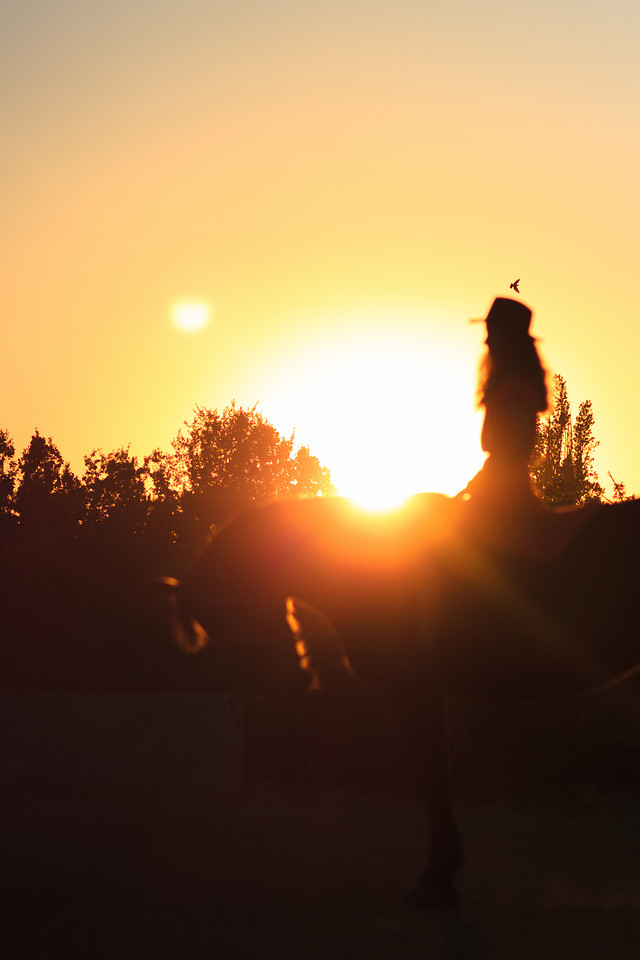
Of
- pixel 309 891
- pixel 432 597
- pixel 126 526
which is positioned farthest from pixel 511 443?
pixel 126 526

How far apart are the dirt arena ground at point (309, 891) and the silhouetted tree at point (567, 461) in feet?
68.4

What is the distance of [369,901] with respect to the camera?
155 inches

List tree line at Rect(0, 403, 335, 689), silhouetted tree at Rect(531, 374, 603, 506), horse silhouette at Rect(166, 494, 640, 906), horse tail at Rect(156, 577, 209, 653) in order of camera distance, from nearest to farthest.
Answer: horse silhouette at Rect(166, 494, 640, 906) → horse tail at Rect(156, 577, 209, 653) → tree line at Rect(0, 403, 335, 689) → silhouetted tree at Rect(531, 374, 603, 506)

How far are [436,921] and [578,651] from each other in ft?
4.81

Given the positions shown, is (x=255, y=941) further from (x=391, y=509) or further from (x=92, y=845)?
(x=92, y=845)

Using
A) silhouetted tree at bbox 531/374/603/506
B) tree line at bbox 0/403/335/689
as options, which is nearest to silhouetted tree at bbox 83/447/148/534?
tree line at bbox 0/403/335/689

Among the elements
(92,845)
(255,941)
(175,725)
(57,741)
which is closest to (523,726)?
(175,725)

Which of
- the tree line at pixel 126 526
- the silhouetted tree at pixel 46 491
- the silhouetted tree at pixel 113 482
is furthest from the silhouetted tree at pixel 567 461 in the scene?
the silhouetted tree at pixel 113 482

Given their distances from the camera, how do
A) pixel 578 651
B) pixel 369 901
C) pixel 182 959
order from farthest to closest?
pixel 578 651, pixel 369 901, pixel 182 959

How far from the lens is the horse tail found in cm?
438

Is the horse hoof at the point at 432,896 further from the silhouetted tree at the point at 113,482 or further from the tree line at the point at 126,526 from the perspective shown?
the silhouetted tree at the point at 113,482

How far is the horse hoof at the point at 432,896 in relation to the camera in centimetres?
374

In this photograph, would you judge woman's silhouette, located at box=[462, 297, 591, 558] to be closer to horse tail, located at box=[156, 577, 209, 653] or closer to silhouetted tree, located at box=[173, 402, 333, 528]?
horse tail, located at box=[156, 577, 209, 653]

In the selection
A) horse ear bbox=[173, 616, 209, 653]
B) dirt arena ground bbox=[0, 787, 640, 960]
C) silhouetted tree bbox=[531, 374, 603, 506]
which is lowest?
dirt arena ground bbox=[0, 787, 640, 960]
